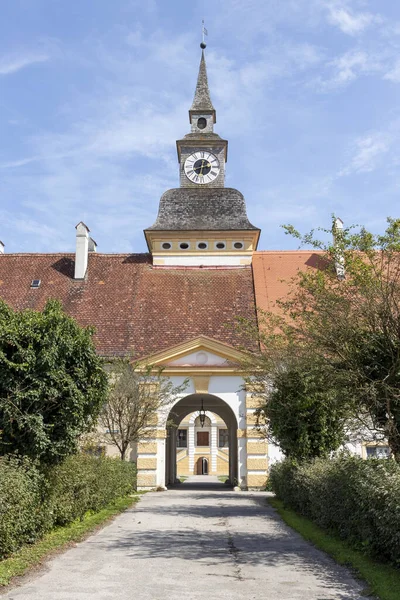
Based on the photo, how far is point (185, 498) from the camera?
2358 centimetres

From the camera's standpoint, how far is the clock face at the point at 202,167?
117 ft

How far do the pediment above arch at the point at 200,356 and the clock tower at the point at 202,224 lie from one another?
6.98m

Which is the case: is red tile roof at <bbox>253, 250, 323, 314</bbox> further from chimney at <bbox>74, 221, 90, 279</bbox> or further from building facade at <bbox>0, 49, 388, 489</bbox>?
chimney at <bbox>74, 221, 90, 279</bbox>

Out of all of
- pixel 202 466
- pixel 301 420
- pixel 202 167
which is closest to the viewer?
pixel 301 420

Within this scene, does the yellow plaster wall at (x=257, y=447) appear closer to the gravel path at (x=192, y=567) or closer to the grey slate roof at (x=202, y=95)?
the gravel path at (x=192, y=567)

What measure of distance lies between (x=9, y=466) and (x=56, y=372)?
6.80ft

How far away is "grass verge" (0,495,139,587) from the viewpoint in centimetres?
900

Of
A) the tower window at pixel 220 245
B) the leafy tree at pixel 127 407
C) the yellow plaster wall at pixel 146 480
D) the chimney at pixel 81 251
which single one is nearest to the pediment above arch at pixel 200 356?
the leafy tree at pixel 127 407

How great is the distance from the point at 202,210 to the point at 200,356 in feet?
30.9

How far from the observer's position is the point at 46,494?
12148mm

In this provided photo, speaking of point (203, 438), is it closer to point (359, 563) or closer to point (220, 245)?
point (220, 245)

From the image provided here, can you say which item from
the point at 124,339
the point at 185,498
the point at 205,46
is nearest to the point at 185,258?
the point at 124,339

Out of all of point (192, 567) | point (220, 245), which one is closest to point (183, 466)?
point (220, 245)

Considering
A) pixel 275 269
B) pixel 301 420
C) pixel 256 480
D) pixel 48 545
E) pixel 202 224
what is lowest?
pixel 48 545
